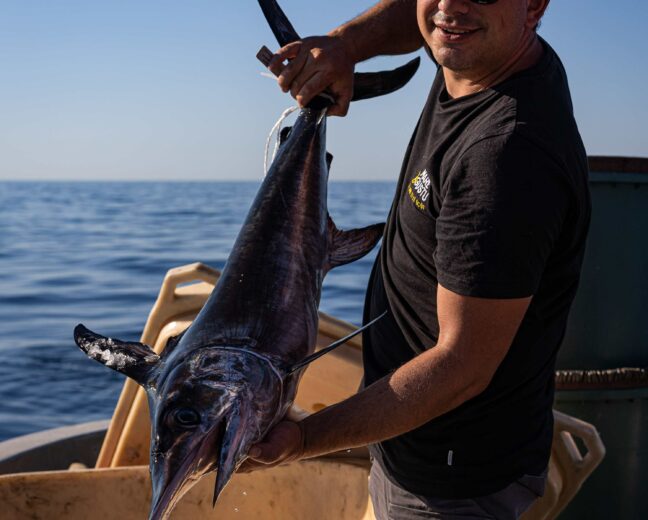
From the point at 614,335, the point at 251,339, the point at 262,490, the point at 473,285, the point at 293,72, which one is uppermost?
the point at 293,72

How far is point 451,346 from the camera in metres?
1.77

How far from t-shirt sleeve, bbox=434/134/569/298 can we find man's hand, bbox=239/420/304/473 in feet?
1.53

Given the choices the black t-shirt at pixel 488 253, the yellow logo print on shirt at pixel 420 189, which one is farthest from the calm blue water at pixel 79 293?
the yellow logo print on shirt at pixel 420 189

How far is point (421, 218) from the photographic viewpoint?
1.98 metres

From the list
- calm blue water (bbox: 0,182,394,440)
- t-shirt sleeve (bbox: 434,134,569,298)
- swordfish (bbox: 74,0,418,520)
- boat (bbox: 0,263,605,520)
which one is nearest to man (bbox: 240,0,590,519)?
t-shirt sleeve (bbox: 434,134,569,298)

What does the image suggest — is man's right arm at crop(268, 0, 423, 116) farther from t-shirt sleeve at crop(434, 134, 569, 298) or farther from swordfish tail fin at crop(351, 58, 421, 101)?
t-shirt sleeve at crop(434, 134, 569, 298)

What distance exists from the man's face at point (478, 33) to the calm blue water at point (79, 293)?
5727 mm

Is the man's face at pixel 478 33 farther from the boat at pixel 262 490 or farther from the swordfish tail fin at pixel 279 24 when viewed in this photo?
the boat at pixel 262 490

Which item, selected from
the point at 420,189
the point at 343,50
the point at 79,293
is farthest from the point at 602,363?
the point at 79,293

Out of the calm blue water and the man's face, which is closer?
the man's face

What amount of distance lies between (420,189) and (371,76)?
1049 mm

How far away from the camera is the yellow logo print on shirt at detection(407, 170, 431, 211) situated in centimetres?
194

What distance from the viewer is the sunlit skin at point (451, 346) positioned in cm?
176

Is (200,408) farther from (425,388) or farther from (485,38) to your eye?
(485,38)
